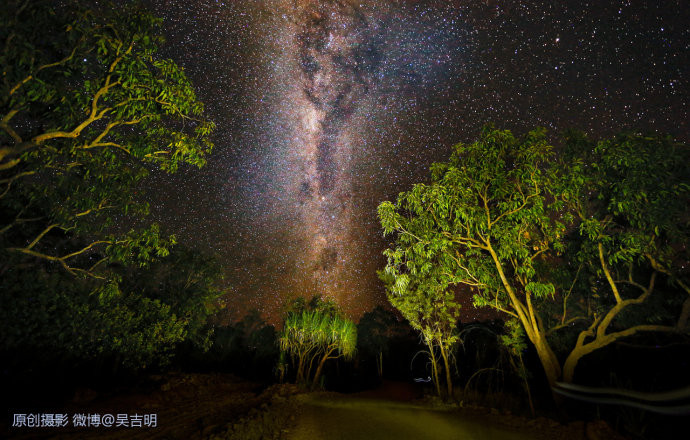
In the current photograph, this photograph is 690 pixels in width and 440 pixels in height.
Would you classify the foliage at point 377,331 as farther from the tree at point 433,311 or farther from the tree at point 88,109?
the tree at point 88,109

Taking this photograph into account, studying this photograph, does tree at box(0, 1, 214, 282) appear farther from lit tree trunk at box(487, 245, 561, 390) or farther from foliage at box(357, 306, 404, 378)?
foliage at box(357, 306, 404, 378)

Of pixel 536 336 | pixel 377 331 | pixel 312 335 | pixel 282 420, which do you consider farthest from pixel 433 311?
pixel 377 331

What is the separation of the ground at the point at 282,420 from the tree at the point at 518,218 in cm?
336

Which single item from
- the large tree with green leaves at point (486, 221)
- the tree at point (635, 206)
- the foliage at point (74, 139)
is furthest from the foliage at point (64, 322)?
the tree at point (635, 206)

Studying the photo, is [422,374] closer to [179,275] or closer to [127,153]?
[179,275]

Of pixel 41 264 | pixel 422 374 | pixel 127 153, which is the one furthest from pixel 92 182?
pixel 422 374

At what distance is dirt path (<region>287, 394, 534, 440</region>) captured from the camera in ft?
19.9

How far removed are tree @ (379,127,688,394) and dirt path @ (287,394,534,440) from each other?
136 inches

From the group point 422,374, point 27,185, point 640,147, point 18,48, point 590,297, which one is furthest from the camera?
point 422,374

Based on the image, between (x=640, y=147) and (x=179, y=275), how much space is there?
18.2 m

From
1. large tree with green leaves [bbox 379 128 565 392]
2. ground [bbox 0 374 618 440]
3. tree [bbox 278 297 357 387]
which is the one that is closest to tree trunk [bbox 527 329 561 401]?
large tree with green leaves [bbox 379 128 565 392]

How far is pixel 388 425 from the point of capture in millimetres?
6832

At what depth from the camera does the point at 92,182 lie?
236 inches

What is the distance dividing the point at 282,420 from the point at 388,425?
2.28m
